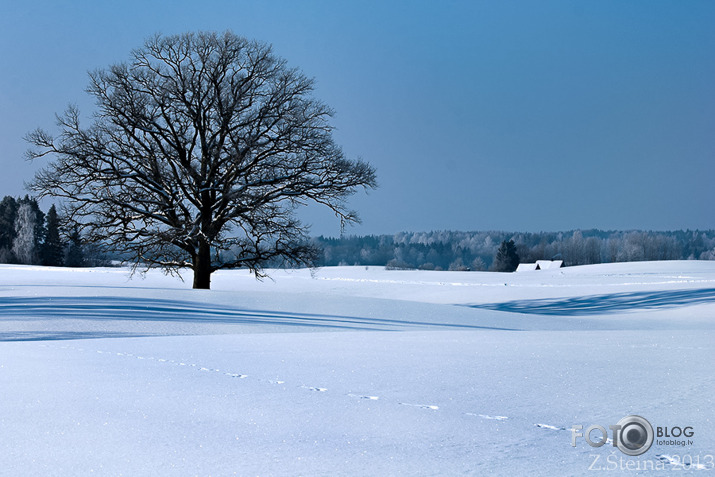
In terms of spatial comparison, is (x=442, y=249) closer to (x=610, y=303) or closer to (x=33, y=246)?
(x=33, y=246)

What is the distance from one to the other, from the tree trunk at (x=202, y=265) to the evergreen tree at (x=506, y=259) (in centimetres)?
6706

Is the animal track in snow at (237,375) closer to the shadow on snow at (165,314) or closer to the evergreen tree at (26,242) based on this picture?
the shadow on snow at (165,314)

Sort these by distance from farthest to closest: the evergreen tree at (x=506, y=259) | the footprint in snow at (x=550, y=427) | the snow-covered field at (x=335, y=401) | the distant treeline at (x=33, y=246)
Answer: the evergreen tree at (x=506, y=259) < the distant treeline at (x=33, y=246) < the footprint in snow at (x=550, y=427) < the snow-covered field at (x=335, y=401)

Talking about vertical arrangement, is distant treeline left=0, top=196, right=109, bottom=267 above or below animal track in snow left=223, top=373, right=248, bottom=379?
above

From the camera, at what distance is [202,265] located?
58.3ft

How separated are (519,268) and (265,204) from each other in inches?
2479

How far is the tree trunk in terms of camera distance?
1747cm

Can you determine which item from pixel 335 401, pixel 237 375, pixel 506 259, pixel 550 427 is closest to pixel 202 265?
pixel 237 375

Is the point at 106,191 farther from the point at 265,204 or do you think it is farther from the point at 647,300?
the point at 647,300

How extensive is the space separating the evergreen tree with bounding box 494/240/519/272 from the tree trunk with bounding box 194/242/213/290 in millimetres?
67056

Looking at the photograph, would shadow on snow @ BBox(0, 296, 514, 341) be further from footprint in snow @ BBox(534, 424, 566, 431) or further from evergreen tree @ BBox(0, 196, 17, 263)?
evergreen tree @ BBox(0, 196, 17, 263)

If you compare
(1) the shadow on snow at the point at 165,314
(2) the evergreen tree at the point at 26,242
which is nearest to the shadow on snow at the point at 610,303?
(1) the shadow on snow at the point at 165,314

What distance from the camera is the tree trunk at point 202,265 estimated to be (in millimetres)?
17469

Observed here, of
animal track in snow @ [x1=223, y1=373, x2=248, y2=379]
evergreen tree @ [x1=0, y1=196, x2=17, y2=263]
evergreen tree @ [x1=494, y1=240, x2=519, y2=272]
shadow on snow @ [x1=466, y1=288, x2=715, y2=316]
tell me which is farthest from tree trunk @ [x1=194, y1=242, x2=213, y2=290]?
evergreen tree @ [x1=494, y1=240, x2=519, y2=272]
